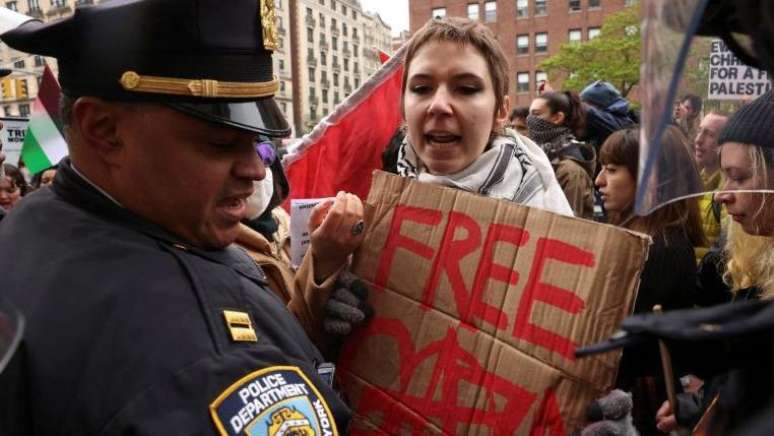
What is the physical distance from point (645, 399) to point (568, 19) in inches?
1919

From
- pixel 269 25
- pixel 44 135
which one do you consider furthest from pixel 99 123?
pixel 44 135

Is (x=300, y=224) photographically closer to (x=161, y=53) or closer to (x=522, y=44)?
(x=161, y=53)

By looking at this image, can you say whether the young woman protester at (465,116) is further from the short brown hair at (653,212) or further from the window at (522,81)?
the window at (522,81)

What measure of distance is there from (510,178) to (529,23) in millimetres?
49799

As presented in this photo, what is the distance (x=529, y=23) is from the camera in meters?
48.1

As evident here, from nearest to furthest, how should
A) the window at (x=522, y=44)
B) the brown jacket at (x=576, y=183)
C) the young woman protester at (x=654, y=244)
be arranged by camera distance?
the young woman protester at (x=654, y=244) < the brown jacket at (x=576, y=183) < the window at (x=522, y=44)

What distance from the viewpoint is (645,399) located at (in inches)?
103

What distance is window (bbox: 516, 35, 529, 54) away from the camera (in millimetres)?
48469

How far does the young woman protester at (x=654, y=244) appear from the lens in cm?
264

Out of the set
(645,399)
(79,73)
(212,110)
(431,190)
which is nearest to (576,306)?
(431,190)

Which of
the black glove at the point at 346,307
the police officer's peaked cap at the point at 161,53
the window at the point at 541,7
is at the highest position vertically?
the window at the point at 541,7

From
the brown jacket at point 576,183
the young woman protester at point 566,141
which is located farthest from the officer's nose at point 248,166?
the young woman protester at point 566,141

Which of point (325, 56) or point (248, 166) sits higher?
point (325, 56)

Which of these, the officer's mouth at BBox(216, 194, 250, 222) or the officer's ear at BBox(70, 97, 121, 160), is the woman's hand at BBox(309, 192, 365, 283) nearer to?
the officer's mouth at BBox(216, 194, 250, 222)
